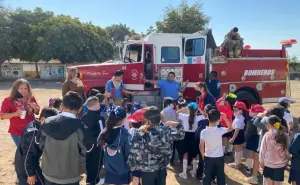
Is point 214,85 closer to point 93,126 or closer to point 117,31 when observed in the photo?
point 93,126

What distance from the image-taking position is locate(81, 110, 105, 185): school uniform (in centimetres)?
423

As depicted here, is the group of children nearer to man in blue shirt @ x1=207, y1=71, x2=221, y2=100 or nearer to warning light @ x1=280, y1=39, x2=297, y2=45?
man in blue shirt @ x1=207, y1=71, x2=221, y2=100

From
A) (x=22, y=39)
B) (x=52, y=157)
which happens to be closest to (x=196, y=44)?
(x=52, y=157)

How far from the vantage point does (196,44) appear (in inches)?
328

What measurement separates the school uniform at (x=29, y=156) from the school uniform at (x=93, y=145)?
75 centimetres

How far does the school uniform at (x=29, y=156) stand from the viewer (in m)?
3.24

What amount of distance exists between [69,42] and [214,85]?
23632 mm

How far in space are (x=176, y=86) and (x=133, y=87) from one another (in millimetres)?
1449

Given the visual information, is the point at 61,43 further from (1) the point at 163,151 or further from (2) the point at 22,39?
(1) the point at 163,151

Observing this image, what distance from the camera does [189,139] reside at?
5137mm

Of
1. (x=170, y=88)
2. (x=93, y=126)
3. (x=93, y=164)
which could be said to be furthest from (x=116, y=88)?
(x=93, y=126)

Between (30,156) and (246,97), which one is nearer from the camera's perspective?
(30,156)

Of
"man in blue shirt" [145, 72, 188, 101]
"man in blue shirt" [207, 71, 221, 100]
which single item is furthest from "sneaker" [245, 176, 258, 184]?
"man in blue shirt" [207, 71, 221, 100]

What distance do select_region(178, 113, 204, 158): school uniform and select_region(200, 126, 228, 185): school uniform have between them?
0.98m
